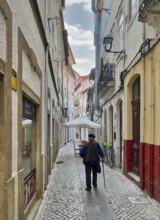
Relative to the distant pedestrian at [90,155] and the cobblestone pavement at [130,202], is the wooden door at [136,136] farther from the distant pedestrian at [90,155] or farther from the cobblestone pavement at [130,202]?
the distant pedestrian at [90,155]

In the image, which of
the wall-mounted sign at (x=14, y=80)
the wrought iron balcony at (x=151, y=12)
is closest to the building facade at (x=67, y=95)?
→ the wrought iron balcony at (x=151, y=12)

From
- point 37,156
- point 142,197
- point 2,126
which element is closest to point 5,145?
point 2,126

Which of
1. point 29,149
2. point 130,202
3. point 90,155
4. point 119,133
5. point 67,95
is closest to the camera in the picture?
point 29,149

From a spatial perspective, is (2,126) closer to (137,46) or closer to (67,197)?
(67,197)

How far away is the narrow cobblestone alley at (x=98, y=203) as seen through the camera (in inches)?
194

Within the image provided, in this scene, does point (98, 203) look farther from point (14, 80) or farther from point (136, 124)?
point (14, 80)

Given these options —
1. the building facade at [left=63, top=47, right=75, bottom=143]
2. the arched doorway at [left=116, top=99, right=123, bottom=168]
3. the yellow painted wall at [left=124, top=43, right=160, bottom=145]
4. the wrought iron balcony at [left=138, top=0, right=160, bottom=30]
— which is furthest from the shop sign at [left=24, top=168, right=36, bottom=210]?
the building facade at [left=63, top=47, right=75, bottom=143]

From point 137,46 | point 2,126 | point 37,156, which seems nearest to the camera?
point 2,126

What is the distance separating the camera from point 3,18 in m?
2.81

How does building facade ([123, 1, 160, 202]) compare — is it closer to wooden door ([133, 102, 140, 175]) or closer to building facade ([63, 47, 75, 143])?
wooden door ([133, 102, 140, 175])

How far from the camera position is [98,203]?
18.6 feet

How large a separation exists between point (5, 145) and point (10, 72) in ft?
3.05

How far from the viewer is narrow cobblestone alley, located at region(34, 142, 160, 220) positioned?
494 centimetres

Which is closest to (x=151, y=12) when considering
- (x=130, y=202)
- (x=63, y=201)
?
(x=130, y=202)
